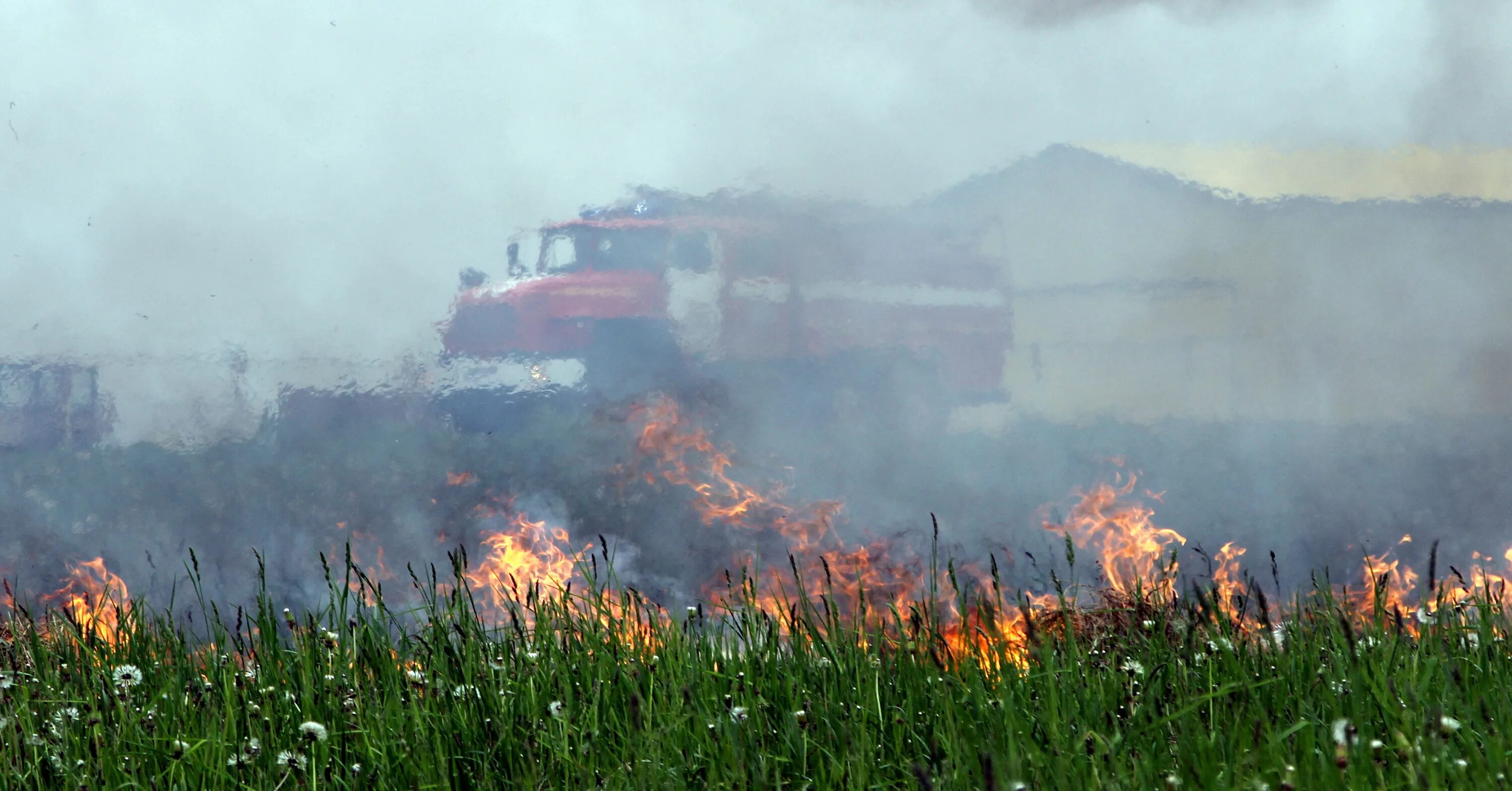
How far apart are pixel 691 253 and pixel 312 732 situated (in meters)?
8.04

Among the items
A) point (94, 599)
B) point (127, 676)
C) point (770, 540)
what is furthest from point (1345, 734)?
point (94, 599)

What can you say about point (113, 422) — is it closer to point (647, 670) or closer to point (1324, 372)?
point (647, 670)

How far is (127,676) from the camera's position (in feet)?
12.6

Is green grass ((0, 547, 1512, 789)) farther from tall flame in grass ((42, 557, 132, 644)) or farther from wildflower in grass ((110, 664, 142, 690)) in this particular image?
tall flame in grass ((42, 557, 132, 644))

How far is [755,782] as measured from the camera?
104 inches

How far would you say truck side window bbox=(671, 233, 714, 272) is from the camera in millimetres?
10539

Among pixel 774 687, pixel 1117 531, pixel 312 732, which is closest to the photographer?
pixel 312 732

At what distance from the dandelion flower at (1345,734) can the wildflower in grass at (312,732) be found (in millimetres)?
2106

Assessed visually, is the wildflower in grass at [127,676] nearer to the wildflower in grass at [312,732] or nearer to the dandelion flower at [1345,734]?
the wildflower in grass at [312,732]

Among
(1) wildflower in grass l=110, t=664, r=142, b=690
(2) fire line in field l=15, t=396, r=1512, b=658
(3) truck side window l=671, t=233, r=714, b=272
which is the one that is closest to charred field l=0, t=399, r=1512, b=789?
(1) wildflower in grass l=110, t=664, r=142, b=690

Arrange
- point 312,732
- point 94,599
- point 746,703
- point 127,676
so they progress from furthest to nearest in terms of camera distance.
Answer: point 94,599 < point 127,676 < point 746,703 < point 312,732

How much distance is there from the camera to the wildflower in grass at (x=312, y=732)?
270cm

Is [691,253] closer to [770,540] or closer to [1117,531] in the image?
[770,540]

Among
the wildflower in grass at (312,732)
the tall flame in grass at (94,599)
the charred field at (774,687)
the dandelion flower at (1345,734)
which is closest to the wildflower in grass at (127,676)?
the charred field at (774,687)
